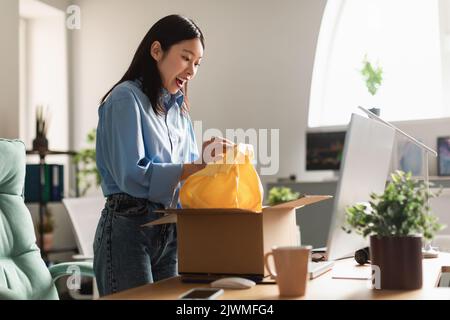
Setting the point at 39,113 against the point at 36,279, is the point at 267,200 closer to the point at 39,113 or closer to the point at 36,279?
the point at 39,113

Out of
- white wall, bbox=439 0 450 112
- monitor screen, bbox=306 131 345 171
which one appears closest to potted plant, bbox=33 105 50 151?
monitor screen, bbox=306 131 345 171

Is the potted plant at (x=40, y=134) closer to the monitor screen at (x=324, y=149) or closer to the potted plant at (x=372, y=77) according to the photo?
the monitor screen at (x=324, y=149)

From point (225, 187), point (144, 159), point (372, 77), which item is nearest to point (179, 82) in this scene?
point (144, 159)

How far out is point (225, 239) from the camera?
45.4 inches

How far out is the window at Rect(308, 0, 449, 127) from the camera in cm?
425

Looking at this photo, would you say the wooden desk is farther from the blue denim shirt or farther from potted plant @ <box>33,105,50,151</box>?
potted plant @ <box>33,105,50,151</box>

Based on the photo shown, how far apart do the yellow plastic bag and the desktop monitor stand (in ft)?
0.53

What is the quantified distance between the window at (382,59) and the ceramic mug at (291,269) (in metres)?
3.28

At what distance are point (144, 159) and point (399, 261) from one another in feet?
1.94

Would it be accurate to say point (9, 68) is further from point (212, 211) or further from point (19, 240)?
point (212, 211)

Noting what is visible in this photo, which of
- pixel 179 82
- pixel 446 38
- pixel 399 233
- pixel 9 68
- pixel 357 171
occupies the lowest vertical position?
pixel 399 233

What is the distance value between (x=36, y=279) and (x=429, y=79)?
3418 millimetres

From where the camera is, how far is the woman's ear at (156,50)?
1.46 metres
